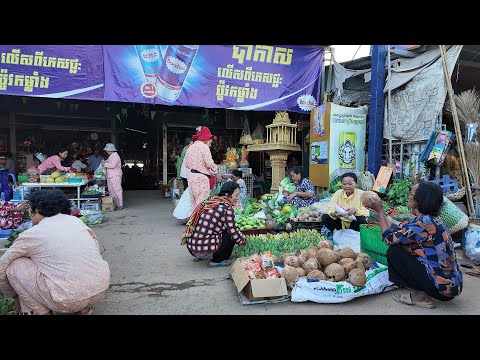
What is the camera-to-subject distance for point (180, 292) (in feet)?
11.3

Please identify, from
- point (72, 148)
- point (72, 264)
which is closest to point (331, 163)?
point (72, 264)

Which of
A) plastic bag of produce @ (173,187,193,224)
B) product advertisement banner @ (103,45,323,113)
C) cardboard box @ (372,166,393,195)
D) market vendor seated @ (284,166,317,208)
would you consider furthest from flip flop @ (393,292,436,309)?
product advertisement banner @ (103,45,323,113)

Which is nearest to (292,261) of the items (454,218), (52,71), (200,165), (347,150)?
(454,218)

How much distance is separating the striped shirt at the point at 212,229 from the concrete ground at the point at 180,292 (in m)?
0.33

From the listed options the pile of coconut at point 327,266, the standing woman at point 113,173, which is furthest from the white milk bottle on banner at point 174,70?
the pile of coconut at point 327,266

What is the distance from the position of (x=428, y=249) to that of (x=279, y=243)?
199cm

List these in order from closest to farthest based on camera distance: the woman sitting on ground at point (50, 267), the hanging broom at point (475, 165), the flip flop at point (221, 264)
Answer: the woman sitting on ground at point (50, 267), the flip flop at point (221, 264), the hanging broom at point (475, 165)

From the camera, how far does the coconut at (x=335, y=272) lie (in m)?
3.29

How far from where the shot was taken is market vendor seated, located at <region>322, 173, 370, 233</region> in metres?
4.60

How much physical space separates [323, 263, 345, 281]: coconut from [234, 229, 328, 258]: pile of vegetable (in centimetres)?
A: 88

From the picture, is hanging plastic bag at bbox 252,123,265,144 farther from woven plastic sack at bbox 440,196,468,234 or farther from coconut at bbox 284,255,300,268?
coconut at bbox 284,255,300,268

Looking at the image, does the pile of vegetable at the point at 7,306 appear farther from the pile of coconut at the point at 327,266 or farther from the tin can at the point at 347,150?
the tin can at the point at 347,150

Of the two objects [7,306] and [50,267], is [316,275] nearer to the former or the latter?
[50,267]
